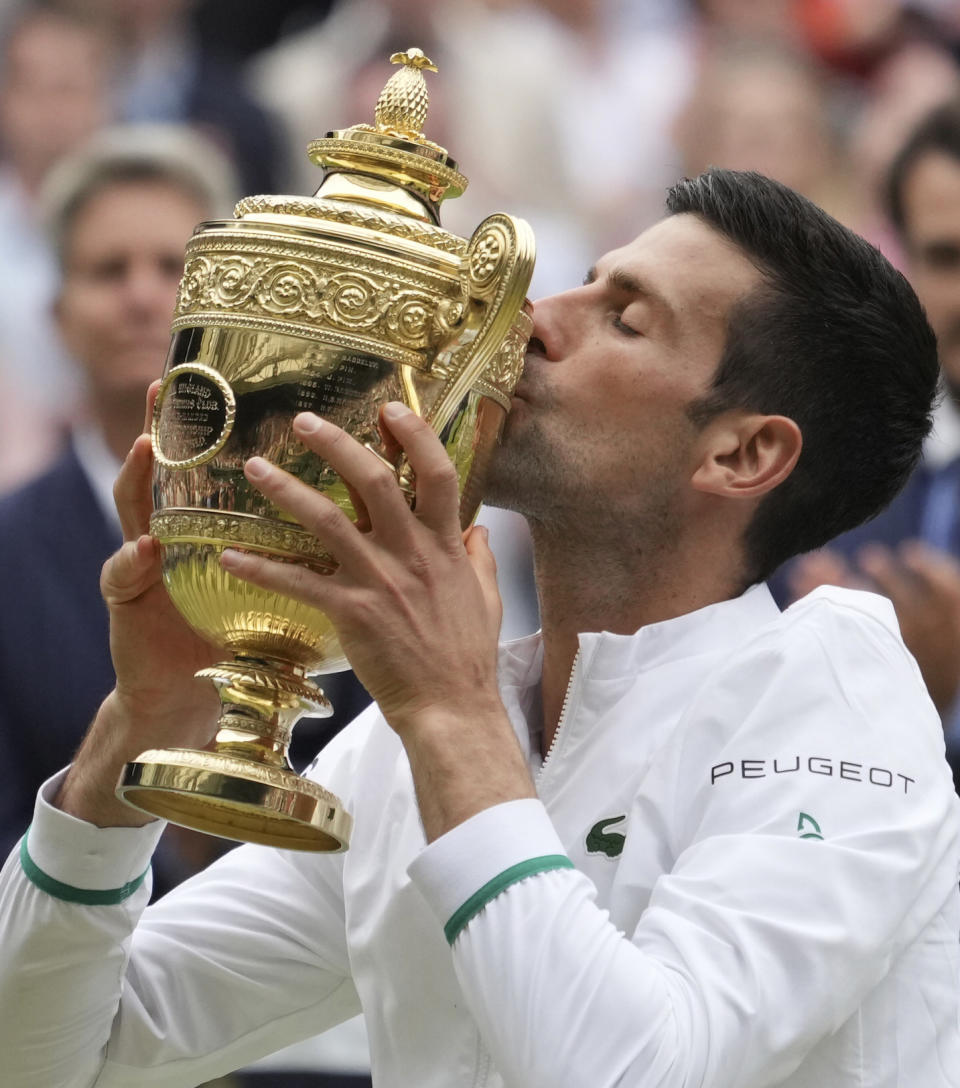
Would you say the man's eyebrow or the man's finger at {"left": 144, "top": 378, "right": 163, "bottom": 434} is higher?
the man's eyebrow

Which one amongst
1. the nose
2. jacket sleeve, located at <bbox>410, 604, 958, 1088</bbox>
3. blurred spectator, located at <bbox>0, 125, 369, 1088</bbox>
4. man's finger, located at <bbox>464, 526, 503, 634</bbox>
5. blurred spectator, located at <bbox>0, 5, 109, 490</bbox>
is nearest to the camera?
jacket sleeve, located at <bbox>410, 604, 958, 1088</bbox>

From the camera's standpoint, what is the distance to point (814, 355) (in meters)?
2.93

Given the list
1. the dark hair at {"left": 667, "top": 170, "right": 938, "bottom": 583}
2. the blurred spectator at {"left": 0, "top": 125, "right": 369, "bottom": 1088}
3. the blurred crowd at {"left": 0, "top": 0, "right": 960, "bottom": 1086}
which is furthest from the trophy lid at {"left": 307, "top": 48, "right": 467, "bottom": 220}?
the blurred crowd at {"left": 0, "top": 0, "right": 960, "bottom": 1086}

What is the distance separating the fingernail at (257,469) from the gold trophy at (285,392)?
0.06 m

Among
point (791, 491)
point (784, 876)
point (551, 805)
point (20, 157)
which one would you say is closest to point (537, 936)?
point (784, 876)

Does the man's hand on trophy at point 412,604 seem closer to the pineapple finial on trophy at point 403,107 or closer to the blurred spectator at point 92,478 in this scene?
the pineapple finial on trophy at point 403,107

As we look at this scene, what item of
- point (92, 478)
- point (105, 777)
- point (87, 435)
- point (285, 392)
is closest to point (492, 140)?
point (87, 435)

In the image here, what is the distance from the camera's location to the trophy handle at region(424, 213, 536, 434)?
2.35 m

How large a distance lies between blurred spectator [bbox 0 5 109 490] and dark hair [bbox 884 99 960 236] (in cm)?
279

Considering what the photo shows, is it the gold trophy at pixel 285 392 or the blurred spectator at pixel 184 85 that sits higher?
the blurred spectator at pixel 184 85

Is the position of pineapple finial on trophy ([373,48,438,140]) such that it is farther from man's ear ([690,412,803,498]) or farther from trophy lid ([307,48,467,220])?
man's ear ([690,412,803,498])

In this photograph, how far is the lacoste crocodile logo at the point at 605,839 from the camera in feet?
8.46

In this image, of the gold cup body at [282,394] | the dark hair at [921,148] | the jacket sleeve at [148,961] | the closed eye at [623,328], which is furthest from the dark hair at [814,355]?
the dark hair at [921,148]

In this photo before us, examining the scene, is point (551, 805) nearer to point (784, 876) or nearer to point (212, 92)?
point (784, 876)
